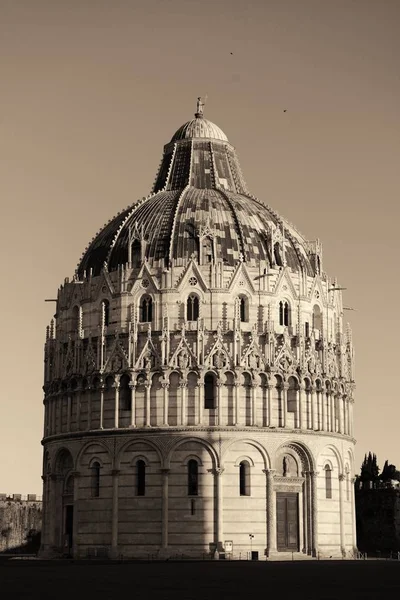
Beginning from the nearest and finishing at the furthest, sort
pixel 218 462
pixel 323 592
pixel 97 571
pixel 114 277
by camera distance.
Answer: pixel 323 592, pixel 97 571, pixel 218 462, pixel 114 277

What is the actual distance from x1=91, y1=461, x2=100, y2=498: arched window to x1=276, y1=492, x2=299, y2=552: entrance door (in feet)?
45.5

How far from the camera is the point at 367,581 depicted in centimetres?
5144

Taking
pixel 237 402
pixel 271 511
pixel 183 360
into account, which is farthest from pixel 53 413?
pixel 271 511

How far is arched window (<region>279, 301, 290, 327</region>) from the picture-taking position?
309 feet

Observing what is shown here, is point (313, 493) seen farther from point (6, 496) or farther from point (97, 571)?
point (6, 496)

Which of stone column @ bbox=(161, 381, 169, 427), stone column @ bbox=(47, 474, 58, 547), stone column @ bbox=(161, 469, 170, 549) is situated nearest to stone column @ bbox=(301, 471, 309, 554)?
stone column @ bbox=(161, 469, 170, 549)

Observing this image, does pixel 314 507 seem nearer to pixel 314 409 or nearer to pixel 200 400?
pixel 314 409

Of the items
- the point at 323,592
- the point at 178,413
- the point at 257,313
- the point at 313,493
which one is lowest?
the point at 323,592

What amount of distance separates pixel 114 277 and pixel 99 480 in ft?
52.9

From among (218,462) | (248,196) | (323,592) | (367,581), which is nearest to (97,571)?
(367,581)

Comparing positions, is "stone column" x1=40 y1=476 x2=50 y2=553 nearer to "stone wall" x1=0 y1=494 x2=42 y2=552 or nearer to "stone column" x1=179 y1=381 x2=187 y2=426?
"stone column" x1=179 y1=381 x2=187 y2=426

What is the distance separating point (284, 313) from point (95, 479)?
19835 mm

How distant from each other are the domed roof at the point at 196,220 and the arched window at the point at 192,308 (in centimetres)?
284

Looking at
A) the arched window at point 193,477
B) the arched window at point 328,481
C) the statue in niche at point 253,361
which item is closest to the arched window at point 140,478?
the arched window at point 193,477
